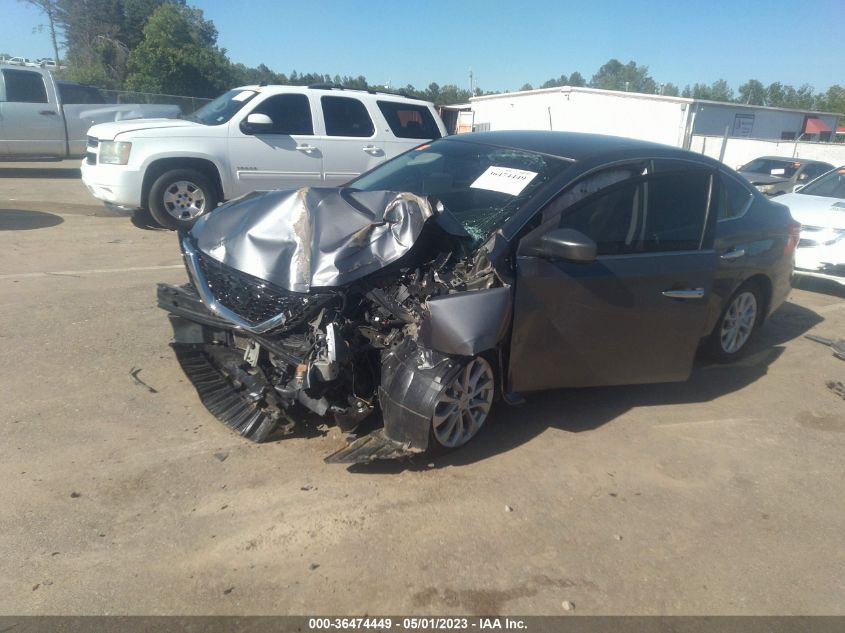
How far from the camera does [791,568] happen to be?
3.05 m

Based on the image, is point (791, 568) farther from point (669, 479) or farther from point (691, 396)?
point (691, 396)

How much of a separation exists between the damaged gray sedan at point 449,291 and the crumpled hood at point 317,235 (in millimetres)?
10

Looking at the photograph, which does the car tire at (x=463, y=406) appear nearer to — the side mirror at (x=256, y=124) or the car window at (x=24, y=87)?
the side mirror at (x=256, y=124)

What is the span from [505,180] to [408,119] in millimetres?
6109

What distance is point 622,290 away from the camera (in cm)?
401

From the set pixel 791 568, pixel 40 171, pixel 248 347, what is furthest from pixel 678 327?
pixel 40 171

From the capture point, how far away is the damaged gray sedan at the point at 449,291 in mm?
3453

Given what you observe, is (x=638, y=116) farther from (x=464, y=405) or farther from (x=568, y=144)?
(x=464, y=405)

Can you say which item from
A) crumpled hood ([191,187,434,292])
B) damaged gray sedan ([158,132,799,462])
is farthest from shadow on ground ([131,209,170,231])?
crumpled hood ([191,187,434,292])

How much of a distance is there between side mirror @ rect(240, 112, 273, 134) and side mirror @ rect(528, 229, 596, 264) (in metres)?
5.95

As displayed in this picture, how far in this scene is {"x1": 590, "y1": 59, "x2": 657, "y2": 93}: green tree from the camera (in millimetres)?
115350

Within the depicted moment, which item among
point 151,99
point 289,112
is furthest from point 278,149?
point 151,99

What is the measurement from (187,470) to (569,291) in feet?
7.79
